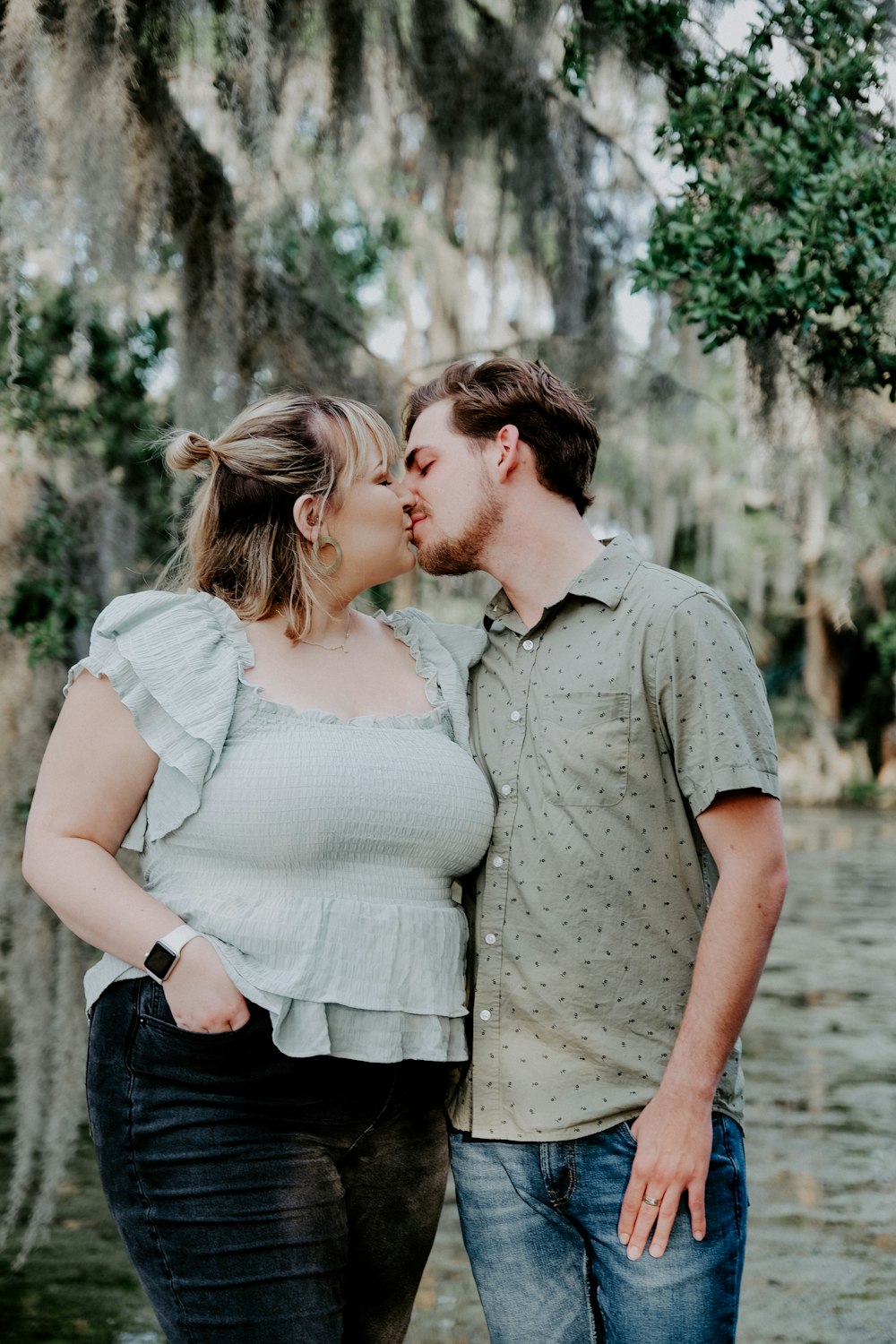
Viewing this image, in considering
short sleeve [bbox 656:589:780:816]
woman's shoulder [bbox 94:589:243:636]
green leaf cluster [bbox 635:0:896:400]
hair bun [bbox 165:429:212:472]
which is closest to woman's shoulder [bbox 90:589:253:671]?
woman's shoulder [bbox 94:589:243:636]

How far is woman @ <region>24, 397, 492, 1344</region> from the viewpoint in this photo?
71.0 inches

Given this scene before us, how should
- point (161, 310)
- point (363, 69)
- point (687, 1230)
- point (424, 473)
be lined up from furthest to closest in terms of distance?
1. point (161, 310)
2. point (363, 69)
3. point (424, 473)
4. point (687, 1230)

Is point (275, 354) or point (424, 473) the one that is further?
point (275, 354)

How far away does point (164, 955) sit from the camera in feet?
5.90

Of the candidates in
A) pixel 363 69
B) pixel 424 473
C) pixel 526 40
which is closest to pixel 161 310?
pixel 363 69

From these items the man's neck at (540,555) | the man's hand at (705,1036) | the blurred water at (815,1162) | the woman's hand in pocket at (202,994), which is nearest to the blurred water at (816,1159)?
the blurred water at (815,1162)

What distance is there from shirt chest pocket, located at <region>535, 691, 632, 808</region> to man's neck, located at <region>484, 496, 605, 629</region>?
0.69ft

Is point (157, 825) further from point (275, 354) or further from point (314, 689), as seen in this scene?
point (275, 354)

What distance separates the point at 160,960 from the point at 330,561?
27.1 inches

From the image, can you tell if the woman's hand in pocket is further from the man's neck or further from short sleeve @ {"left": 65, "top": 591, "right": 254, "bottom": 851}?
the man's neck

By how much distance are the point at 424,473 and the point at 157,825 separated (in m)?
0.74

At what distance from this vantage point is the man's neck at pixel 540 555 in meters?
2.16

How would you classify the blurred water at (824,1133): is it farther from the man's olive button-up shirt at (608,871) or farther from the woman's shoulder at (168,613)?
the woman's shoulder at (168,613)

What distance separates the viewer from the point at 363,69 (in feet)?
13.6
